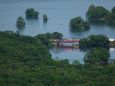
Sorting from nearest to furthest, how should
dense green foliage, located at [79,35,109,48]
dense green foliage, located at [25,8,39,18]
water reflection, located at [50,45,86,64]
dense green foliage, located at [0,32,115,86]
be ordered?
1. dense green foliage, located at [0,32,115,86]
2. water reflection, located at [50,45,86,64]
3. dense green foliage, located at [79,35,109,48]
4. dense green foliage, located at [25,8,39,18]

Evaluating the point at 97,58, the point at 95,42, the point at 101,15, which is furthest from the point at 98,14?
the point at 97,58

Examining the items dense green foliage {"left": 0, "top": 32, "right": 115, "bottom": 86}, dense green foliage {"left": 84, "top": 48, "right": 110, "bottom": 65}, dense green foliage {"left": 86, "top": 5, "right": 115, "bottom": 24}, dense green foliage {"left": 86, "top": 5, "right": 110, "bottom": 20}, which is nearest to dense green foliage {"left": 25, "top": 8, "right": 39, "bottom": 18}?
dense green foliage {"left": 86, "top": 5, "right": 115, "bottom": 24}

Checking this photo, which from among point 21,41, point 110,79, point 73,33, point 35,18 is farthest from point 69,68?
point 35,18

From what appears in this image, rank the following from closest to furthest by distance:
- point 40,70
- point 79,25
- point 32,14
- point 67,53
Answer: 1. point 40,70
2. point 67,53
3. point 79,25
4. point 32,14

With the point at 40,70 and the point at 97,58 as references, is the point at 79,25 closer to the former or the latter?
the point at 97,58

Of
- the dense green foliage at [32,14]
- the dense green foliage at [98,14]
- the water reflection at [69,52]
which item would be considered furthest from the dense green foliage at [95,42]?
the dense green foliage at [32,14]

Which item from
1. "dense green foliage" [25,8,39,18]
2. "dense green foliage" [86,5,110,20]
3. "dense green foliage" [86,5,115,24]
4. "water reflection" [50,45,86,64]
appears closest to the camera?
"water reflection" [50,45,86,64]

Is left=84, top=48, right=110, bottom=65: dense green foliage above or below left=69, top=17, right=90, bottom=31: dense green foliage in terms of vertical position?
below

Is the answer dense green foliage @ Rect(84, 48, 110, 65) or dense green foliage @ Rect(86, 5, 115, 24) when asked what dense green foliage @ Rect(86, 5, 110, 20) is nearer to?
dense green foliage @ Rect(86, 5, 115, 24)
